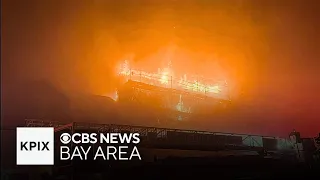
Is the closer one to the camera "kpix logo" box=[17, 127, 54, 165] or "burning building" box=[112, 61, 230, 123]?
"kpix logo" box=[17, 127, 54, 165]

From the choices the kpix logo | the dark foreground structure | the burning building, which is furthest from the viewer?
the burning building

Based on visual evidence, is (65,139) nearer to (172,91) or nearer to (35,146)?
(35,146)

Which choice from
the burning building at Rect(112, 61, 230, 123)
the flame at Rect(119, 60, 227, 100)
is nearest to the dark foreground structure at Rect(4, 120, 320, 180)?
the burning building at Rect(112, 61, 230, 123)

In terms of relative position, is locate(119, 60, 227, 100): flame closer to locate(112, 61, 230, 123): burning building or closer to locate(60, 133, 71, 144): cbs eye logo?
locate(112, 61, 230, 123): burning building

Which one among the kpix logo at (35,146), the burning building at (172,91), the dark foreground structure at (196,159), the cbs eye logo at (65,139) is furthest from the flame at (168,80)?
the kpix logo at (35,146)

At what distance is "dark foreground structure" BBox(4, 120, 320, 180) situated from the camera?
4.60 metres

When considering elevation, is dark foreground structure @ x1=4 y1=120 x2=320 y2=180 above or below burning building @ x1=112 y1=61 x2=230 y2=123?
below

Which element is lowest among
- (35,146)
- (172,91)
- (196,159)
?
(196,159)

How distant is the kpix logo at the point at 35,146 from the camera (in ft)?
14.7

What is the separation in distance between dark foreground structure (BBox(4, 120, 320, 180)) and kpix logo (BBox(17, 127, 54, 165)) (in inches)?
3.4

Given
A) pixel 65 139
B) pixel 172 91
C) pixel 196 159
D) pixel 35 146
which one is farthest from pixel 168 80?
pixel 35 146

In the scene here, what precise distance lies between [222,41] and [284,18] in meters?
0.97

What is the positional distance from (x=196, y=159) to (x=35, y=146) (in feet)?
6.27

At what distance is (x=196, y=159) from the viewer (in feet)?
16.4
